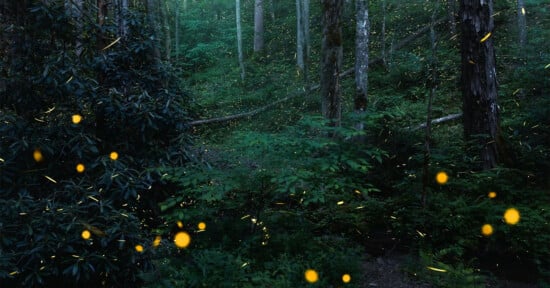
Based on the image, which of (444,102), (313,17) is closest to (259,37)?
(313,17)

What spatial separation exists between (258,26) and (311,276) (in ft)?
71.8

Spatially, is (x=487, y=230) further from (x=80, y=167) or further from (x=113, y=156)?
(x=80, y=167)

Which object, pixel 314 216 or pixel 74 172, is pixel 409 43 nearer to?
pixel 314 216

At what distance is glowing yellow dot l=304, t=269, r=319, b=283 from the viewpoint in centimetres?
456

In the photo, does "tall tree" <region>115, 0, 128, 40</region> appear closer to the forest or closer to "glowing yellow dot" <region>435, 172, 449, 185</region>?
the forest

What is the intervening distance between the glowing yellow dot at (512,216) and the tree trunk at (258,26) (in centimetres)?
2099

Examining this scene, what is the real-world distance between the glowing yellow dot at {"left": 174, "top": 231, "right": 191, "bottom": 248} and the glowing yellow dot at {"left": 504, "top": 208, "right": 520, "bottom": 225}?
446cm

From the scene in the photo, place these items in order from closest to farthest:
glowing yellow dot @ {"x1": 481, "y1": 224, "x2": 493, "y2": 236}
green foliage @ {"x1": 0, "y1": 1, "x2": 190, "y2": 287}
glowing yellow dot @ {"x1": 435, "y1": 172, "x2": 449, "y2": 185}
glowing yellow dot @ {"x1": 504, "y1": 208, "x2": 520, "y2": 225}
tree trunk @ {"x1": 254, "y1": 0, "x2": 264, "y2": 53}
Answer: green foliage @ {"x1": 0, "y1": 1, "x2": 190, "y2": 287}, glowing yellow dot @ {"x1": 504, "y1": 208, "x2": 520, "y2": 225}, glowing yellow dot @ {"x1": 481, "y1": 224, "x2": 493, "y2": 236}, glowing yellow dot @ {"x1": 435, "y1": 172, "x2": 449, "y2": 185}, tree trunk @ {"x1": 254, "y1": 0, "x2": 264, "y2": 53}

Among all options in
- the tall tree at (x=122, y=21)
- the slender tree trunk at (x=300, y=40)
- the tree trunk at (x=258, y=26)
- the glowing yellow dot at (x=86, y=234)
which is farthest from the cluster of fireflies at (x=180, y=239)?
the tree trunk at (x=258, y=26)

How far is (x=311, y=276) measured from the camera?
4625 millimetres

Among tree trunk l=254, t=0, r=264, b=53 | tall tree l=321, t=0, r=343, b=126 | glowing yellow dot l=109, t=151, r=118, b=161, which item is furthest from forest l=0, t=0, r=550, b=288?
tree trunk l=254, t=0, r=264, b=53

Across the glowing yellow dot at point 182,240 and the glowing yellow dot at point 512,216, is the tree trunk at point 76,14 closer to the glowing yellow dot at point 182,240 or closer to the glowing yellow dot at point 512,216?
the glowing yellow dot at point 182,240

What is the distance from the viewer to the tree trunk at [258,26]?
79.5ft

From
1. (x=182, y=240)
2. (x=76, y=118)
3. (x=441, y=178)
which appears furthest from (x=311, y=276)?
(x=76, y=118)
